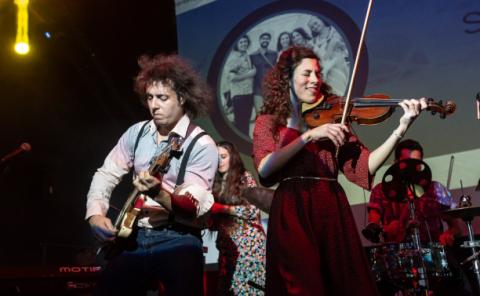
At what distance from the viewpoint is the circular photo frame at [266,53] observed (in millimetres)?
4906

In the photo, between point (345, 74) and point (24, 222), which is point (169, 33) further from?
point (24, 222)

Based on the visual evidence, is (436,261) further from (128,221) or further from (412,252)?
(128,221)

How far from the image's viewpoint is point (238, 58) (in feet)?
18.5

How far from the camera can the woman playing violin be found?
1967 millimetres

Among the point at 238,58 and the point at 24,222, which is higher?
the point at 238,58

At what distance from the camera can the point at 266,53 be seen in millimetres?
5395

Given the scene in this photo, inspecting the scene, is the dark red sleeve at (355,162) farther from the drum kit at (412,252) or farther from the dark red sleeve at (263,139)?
the drum kit at (412,252)

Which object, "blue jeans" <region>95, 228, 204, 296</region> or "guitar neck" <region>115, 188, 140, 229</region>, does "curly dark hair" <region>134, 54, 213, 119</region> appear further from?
"blue jeans" <region>95, 228, 204, 296</region>

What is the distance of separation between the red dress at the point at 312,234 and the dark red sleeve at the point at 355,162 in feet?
0.50

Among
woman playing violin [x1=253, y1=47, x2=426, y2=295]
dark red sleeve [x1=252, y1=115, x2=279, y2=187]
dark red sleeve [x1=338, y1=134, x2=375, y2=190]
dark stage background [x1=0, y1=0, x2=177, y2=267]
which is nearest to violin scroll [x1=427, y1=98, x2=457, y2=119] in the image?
woman playing violin [x1=253, y1=47, x2=426, y2=295]

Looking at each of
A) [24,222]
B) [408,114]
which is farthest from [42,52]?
[408,114]

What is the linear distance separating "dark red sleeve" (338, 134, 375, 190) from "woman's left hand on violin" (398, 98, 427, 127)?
0.76 feet

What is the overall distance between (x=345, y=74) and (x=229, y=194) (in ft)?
5.55

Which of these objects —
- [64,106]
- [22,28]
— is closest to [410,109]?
[22,28]
